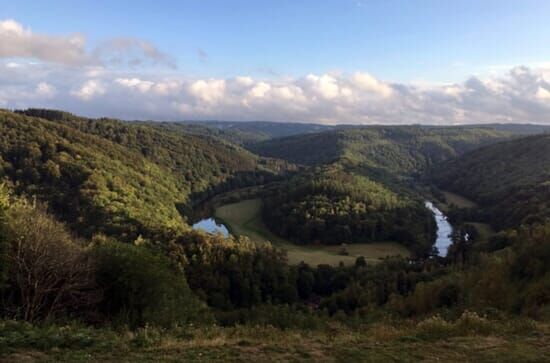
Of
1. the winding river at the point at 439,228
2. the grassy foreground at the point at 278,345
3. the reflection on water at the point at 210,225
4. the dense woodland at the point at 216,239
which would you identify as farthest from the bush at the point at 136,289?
the reflection on water at the point at 210,225

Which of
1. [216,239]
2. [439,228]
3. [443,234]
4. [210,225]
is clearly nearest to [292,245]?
[210,225]

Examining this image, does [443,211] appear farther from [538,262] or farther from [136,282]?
[136,282]

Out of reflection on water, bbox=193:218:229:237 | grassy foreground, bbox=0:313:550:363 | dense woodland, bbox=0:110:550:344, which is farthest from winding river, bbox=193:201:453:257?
grassy foreground, bbox=0:313:550:363

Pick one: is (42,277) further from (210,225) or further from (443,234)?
(443,234)

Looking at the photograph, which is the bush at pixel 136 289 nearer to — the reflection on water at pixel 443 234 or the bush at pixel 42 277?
the bush at pixel 42 277

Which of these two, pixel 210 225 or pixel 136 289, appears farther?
pixel 210 225

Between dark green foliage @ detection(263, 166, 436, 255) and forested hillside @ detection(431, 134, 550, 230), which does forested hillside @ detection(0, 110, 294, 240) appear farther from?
forested hillside @ detection(431, 134, 550, 230)

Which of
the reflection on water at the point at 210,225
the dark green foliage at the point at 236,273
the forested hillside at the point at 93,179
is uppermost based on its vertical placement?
the forested hillside at the point at 93,179
